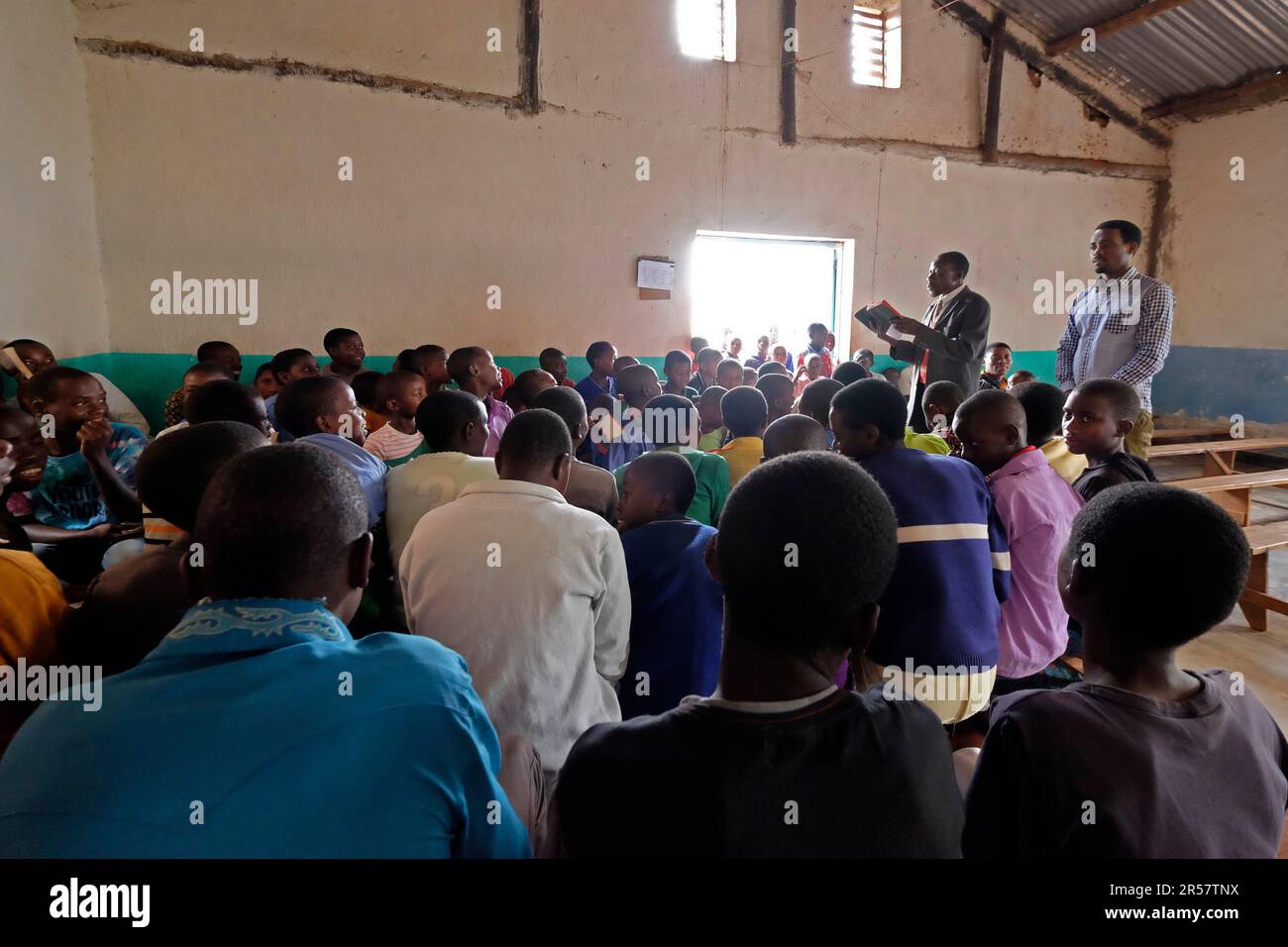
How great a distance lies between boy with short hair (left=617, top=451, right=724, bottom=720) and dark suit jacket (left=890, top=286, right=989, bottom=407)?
2.72 metres

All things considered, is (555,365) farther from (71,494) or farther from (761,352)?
(71,494)

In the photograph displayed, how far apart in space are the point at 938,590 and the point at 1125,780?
0.85m

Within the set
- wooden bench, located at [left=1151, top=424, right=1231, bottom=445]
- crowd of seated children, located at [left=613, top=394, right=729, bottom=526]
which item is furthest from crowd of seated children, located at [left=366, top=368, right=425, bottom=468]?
wooden bench, located at [left=1151, top=424, right=1231, bottom=445]

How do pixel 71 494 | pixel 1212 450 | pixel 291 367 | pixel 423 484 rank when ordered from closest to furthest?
pixel 423 484
pixel 71 494
pixel 291 367
pixel 1212 450

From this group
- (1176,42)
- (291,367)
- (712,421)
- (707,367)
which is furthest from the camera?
(1176,42)

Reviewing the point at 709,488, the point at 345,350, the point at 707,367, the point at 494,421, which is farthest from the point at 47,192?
the point at 709,488

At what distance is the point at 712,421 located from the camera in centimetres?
341

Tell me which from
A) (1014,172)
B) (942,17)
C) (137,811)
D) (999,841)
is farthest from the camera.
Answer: (1014,172)

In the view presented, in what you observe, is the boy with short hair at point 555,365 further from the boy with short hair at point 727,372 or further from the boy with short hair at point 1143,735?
the boy with short hair at point 1143,735

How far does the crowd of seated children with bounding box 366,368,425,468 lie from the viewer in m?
2.94
